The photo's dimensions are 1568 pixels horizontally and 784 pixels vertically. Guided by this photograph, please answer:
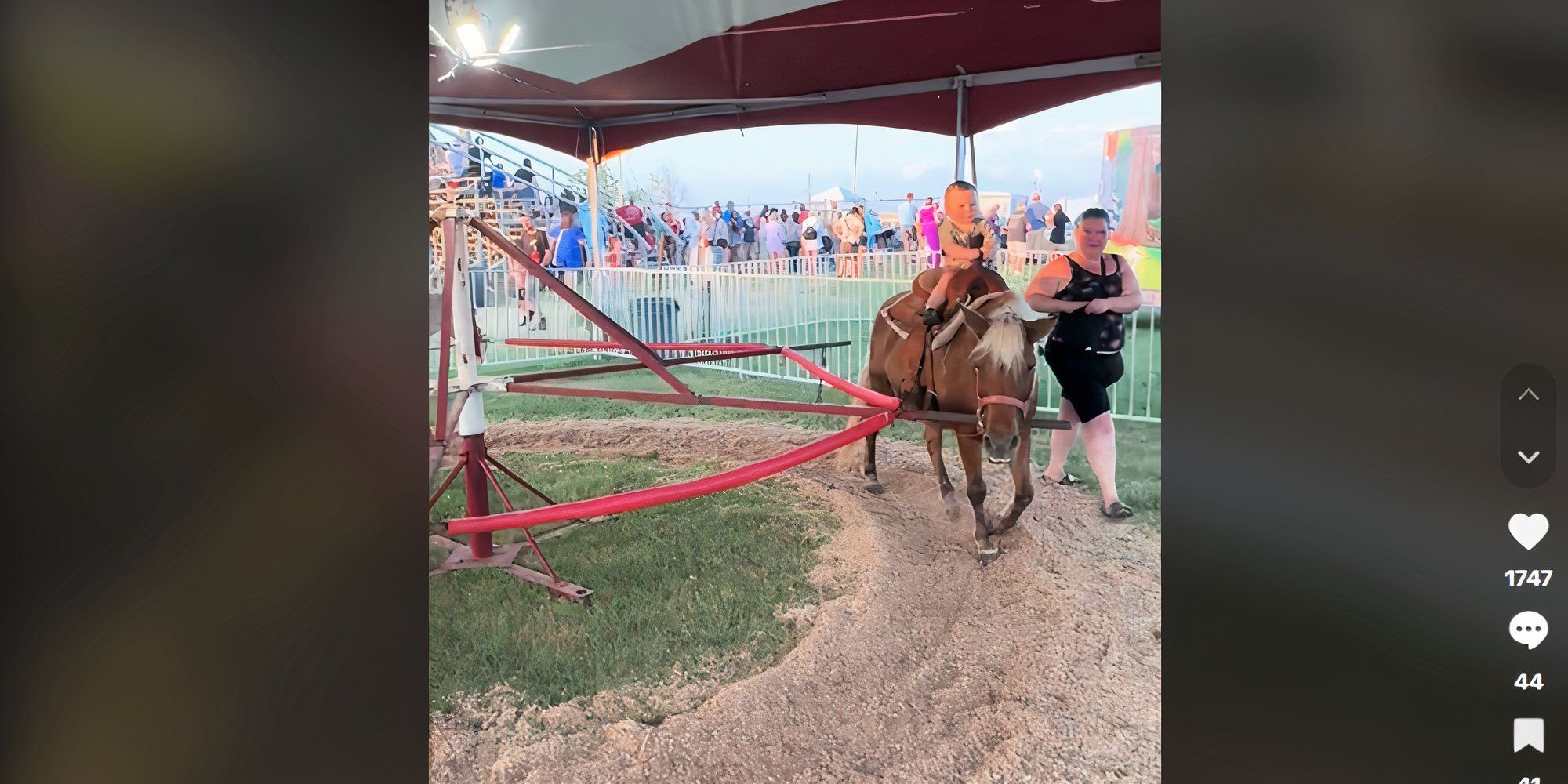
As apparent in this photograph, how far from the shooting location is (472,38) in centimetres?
266

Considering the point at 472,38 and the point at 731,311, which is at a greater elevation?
the point at 472,38

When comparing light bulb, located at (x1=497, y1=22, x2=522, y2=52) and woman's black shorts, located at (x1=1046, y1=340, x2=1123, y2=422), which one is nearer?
light bulb, located at (x1=497, y1=22, x2=522, y2=52)

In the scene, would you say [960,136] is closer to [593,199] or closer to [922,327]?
[922,327]

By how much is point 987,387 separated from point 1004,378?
54 millimetres

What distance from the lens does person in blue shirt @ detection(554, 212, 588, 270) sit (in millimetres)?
3999

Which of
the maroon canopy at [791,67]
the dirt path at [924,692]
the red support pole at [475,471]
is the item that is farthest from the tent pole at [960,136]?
the red support pole at [475,471]

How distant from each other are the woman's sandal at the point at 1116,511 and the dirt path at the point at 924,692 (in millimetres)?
56

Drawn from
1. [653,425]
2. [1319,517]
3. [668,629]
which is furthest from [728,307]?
[1319,517]

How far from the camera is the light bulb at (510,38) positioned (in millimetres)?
2508

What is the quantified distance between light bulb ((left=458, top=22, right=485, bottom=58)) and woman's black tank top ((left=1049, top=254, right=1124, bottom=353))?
2.06 meters

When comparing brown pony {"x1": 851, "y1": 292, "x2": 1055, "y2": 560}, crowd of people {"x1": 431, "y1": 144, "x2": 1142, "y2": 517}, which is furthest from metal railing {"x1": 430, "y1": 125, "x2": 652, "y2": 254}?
brown pony {"x1": 851, "y1": 292, "x2": 1055, "y2": 560}

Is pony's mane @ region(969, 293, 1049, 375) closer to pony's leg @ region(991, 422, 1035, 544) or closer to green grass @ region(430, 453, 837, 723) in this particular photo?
pony's leg @ region(991, 422, 1035, 544)

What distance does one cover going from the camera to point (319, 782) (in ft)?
2.41

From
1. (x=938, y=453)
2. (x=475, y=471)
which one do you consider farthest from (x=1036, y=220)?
(x=475, y=471)
